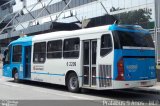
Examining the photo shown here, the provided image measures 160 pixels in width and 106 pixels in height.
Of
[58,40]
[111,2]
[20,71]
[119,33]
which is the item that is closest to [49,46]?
[58,40]

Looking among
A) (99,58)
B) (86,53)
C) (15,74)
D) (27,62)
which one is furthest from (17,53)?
(99,58)

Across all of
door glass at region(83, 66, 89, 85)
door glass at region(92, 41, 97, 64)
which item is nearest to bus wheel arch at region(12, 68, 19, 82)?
door glass at region(83, 66, 89, 85)

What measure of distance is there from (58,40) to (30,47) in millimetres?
3253

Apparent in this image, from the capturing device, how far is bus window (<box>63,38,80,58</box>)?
50.8 ft

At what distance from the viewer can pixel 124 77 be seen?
13195 millimetres

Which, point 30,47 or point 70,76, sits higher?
point 30,47

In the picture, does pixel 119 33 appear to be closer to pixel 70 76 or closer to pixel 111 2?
pixel 70 76

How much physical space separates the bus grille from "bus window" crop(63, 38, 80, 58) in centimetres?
187

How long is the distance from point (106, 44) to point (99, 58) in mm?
671

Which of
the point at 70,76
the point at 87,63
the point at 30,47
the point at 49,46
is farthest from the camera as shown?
the point at 30,47

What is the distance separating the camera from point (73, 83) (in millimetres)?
15727

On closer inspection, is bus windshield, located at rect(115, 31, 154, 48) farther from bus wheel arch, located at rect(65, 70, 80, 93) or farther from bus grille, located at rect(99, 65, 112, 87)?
bus wheel arch, located at rect(65, 70, 80, 93)

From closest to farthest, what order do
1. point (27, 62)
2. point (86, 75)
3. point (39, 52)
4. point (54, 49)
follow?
point (86, 75), point (54, 49), point (39, 52), point (27, 62)

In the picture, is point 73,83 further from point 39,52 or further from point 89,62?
point 39,52
